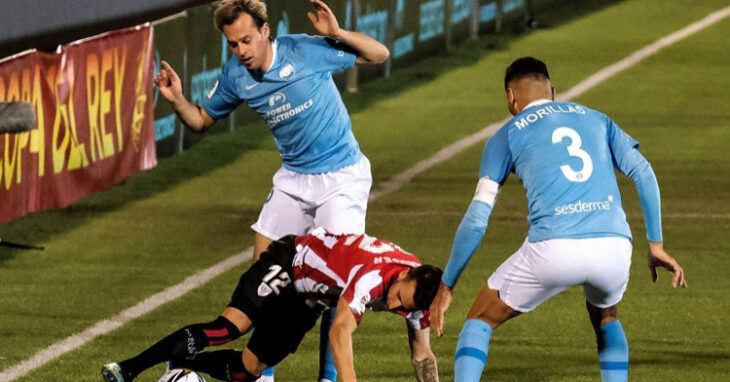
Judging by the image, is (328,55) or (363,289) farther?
(328,55)

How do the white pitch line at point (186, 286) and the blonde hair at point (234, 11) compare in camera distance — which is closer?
the blonde hair at point (234, 11)

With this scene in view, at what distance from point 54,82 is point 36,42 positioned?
1.42 meters

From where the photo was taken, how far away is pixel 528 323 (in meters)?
11.0

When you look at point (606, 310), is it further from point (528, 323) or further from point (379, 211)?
point (379, 211)

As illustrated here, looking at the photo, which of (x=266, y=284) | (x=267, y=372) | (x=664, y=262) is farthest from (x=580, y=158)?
(x=267, y=372)

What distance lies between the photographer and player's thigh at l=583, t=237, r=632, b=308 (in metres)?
7.67

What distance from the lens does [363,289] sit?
25.2ft

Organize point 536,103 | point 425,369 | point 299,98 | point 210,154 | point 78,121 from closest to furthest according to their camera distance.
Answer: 1. point 536,103
2. point 425,369
3. point 299,98
4. point 78,121
5. point 210,154

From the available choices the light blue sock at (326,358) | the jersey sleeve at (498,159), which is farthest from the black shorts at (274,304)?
the jersey sleeve at (498,159)

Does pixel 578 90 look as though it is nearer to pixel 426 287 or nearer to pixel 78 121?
pixel 78 121

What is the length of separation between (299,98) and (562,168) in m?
2.01

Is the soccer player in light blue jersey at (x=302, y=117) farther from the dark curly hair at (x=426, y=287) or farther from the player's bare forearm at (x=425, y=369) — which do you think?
the dark curly hair at (x=426, y=287)

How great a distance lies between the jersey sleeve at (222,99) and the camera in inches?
367

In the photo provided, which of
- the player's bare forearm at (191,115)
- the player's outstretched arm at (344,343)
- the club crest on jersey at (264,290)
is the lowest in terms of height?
the club crest on jersey at (264,290)
